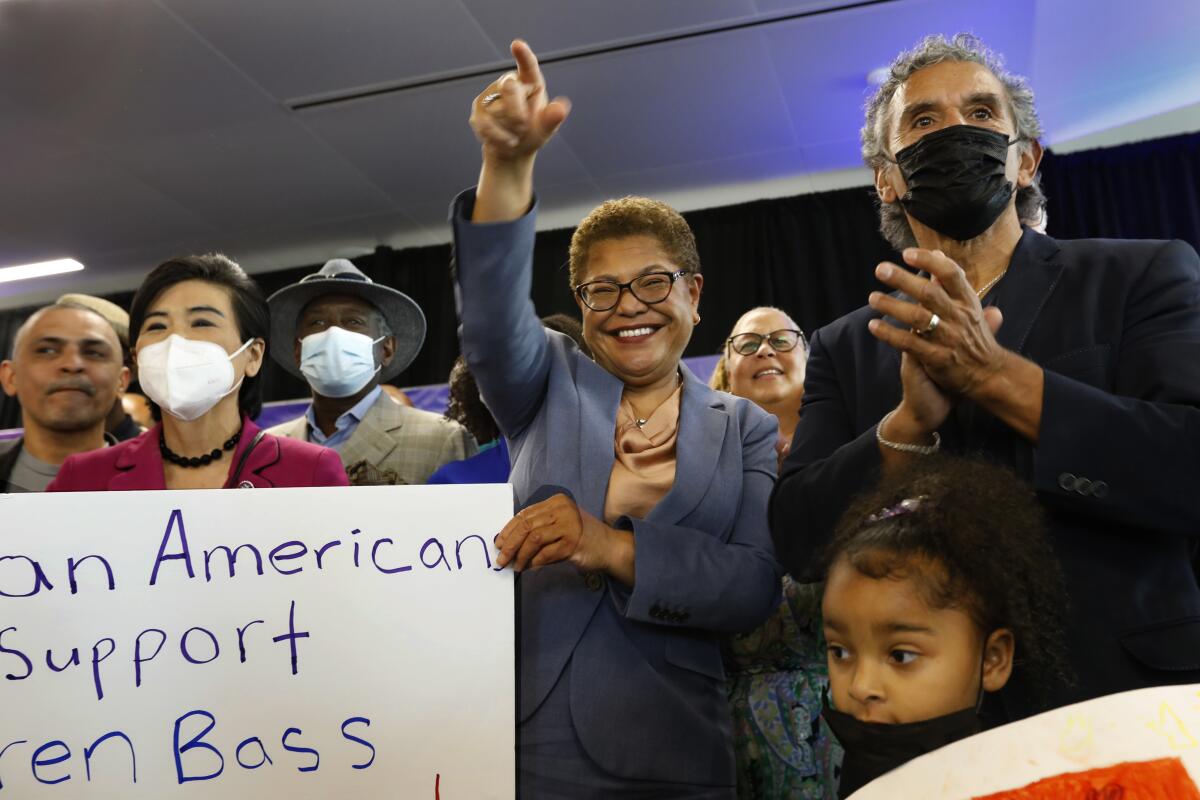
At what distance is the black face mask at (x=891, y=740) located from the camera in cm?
106

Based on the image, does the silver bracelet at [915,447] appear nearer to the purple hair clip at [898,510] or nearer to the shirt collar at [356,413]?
the purple hair clip at [898,510]

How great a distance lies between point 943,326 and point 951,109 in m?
0.50

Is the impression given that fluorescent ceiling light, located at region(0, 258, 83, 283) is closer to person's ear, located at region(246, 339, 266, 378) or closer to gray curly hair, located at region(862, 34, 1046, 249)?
person's ear, located at region(246, 339, 266, 378)

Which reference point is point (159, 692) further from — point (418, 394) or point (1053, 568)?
point (418, 394)

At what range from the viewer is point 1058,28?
4.39m

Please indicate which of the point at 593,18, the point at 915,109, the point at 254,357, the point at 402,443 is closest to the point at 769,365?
the point at 402,443

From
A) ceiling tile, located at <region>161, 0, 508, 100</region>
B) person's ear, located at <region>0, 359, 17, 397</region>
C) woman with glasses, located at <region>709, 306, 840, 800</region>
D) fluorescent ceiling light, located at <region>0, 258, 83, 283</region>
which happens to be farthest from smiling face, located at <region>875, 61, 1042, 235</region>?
fluorescent ceiling light, located at <region>0, 258, 83, 283</region>

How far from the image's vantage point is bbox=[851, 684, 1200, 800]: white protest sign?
0.73m

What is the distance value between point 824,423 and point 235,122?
14.7 ft

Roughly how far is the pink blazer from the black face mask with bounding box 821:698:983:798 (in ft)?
3.25

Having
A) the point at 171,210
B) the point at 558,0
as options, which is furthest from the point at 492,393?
the point at 171,210

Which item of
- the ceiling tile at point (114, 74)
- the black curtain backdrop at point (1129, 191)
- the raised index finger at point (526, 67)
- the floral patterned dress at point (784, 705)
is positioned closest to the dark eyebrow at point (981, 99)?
the raised index finger at point (526, 67)

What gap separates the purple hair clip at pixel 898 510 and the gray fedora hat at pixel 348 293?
83.6 inches

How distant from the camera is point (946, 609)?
1209 millimetres
